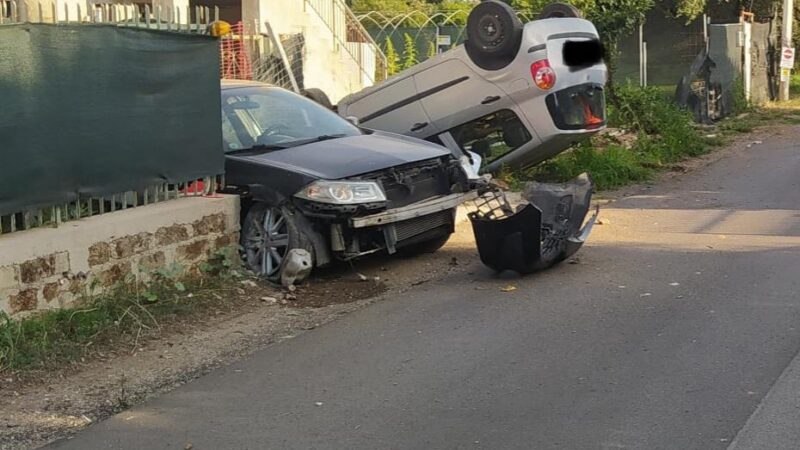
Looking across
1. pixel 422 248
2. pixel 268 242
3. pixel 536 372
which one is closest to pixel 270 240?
pixel 268 242

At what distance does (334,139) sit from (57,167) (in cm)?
293

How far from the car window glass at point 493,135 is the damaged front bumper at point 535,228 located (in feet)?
12.1

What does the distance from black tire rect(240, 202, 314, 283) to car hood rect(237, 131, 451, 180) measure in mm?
393

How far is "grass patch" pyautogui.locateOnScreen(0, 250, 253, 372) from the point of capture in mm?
6297

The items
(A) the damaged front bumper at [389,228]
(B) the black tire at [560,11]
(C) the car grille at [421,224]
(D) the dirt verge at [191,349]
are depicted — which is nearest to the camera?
(D) the dirt verge at [191,349]

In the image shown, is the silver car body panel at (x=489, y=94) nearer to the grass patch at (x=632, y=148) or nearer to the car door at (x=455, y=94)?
the car door at (x=455, y=94)

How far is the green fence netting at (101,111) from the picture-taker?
21.9 ft

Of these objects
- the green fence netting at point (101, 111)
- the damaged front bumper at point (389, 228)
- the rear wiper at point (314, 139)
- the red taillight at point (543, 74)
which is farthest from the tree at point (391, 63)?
the green fence netting at point (101, 111)

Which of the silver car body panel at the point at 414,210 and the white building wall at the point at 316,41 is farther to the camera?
the white building wall at the point at 316,41

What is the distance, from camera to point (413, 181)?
342 inches

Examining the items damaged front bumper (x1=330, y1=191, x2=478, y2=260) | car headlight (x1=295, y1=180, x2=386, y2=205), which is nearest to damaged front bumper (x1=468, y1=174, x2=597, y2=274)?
damaged front bumper (x1=330, y1=191, x2=478, y2=260)

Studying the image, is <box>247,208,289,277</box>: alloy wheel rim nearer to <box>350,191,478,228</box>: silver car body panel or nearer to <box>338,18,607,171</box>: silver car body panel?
<box>350,191,478,228</box>: silver car body panel

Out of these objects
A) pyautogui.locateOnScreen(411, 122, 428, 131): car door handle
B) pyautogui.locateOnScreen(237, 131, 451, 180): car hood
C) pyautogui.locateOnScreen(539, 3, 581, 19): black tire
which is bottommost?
pyautogui.locateOnScreen(237, 131, 451, 180): car hood

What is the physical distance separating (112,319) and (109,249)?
0.54 metres
